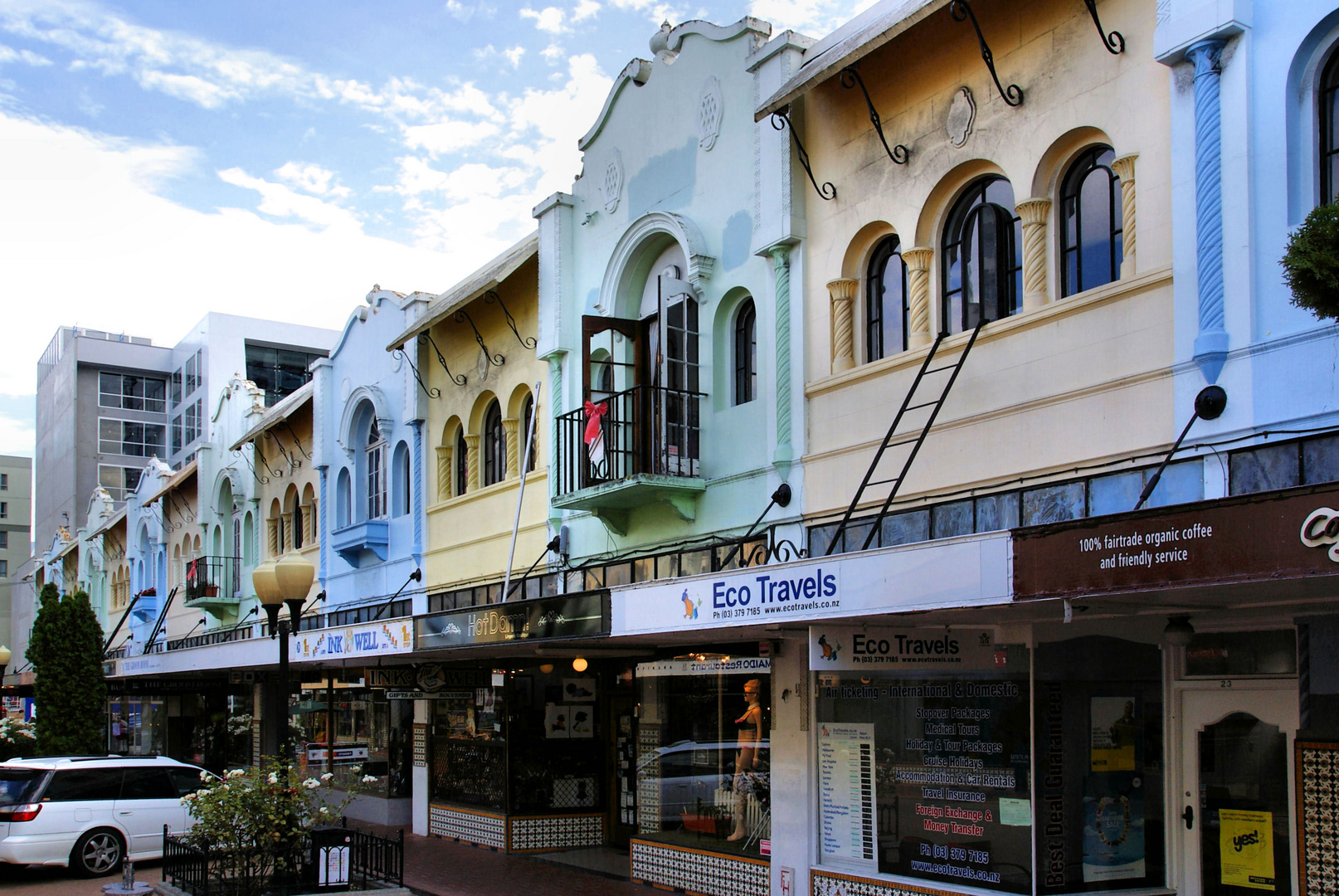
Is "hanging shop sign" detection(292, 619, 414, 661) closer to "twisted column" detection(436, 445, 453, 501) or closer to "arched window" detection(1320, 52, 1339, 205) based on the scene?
"twisted column" detection(436, 445, 453, 501)

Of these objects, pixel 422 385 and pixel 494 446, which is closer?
pixel 494 446

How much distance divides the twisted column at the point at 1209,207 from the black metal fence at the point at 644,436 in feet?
21.4

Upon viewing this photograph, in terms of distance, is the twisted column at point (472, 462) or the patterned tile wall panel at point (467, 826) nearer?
the patterned tile wall panel at point (467, 826)

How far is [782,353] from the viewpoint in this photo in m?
14.2

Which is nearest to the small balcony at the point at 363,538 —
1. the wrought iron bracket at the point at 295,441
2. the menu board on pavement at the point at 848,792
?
the wrought iron bracket at the point at 295,441

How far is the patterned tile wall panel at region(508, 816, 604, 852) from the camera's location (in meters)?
18.5

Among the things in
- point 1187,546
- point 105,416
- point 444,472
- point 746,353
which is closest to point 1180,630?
point 1187,546

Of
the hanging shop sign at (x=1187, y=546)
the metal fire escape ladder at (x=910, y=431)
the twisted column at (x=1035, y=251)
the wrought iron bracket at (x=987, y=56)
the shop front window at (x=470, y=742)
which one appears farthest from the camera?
the shop front window at (x=470, y=742)

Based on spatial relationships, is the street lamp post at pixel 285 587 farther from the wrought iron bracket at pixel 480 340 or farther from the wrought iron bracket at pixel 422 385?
the wrought iron bracket at pixel 422 385

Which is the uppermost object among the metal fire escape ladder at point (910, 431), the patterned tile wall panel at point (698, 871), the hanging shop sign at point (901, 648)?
the metal fire escape ladder at point (910, 431)

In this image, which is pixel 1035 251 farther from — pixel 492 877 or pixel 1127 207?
pixel 492 877

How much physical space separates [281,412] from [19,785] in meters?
12.2

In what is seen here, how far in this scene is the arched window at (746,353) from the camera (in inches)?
602

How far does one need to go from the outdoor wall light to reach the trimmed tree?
2424cm
